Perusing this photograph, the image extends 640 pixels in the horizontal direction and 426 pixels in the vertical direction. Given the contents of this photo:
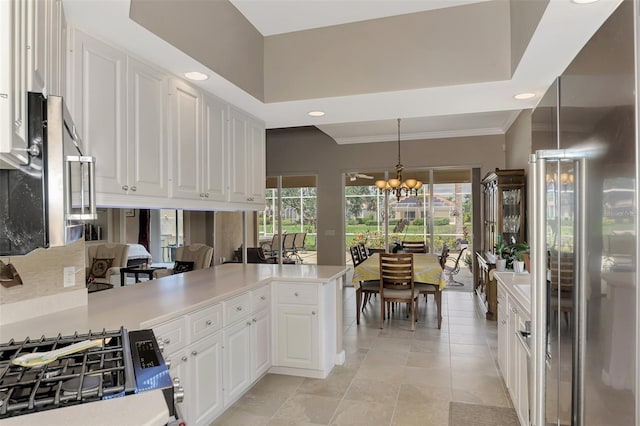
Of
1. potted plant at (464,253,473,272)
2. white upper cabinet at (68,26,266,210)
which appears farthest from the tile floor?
potted plant at (464,253,473,272)

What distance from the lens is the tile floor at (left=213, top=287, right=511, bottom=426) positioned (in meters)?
2.90

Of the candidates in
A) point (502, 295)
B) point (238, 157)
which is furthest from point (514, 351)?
point (238, 157)

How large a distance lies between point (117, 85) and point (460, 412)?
3209 millimetres

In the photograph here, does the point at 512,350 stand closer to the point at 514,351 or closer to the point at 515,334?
the point at 514,351

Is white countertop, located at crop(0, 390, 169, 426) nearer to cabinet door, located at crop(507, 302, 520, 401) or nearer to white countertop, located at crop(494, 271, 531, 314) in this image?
white countertop, located at crop(494, 271, 531, 314)

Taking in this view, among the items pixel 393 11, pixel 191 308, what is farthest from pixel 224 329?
pixel 393 11

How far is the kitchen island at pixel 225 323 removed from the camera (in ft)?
7.03

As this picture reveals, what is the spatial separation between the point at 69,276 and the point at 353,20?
266 cm

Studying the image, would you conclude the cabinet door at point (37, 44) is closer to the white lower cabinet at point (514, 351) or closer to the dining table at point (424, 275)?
the white lower cabinet at point (514, 351)

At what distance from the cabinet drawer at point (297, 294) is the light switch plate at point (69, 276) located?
1.72m

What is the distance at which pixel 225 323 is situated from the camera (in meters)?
2.82

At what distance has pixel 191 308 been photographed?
7.89 feet

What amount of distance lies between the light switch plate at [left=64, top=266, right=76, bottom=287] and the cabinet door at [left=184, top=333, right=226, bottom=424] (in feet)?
2.53

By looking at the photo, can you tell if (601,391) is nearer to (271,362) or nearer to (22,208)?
(22,208)
